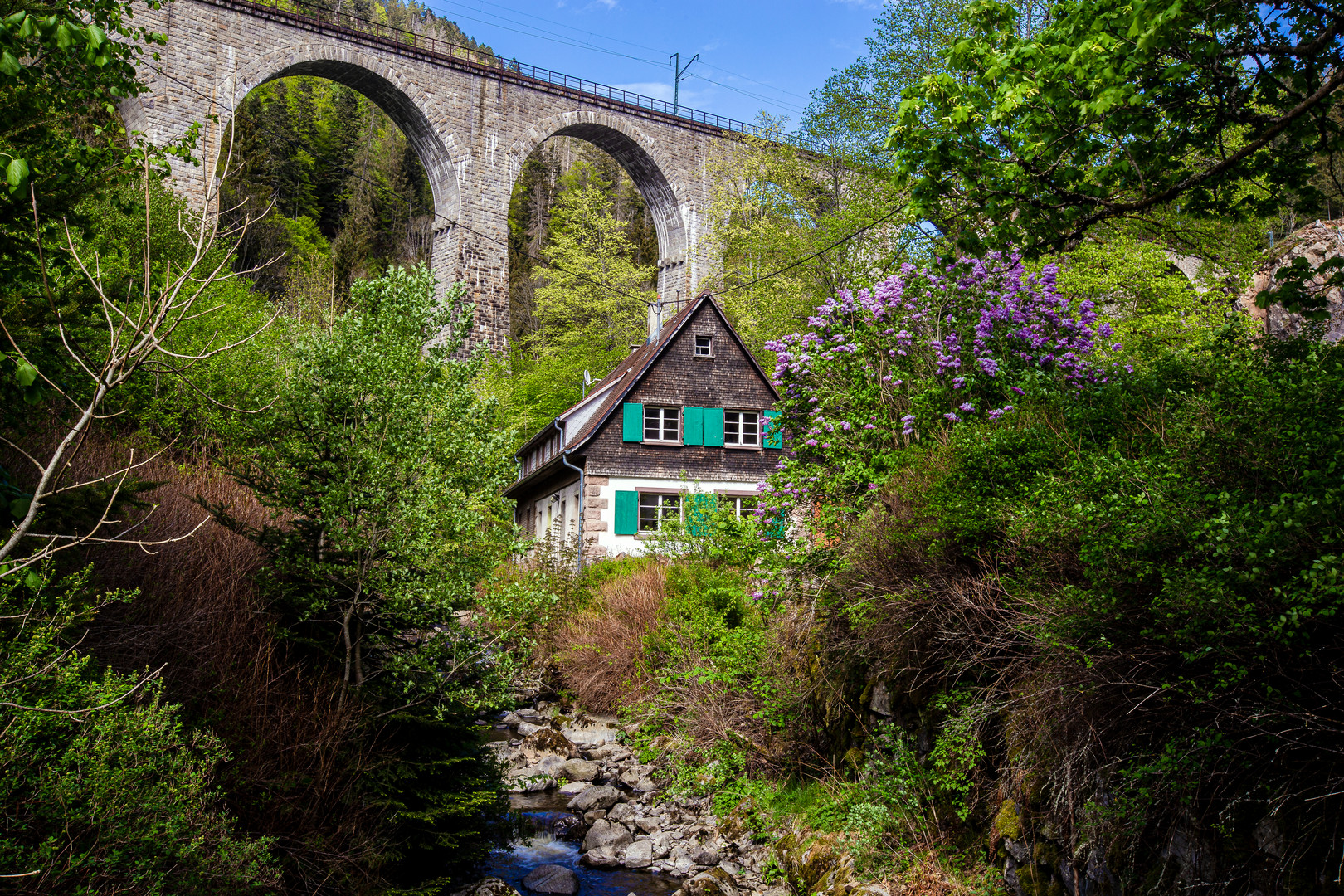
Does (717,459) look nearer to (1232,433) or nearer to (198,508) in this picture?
(198,508)

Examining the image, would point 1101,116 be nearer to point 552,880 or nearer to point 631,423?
point 552,880

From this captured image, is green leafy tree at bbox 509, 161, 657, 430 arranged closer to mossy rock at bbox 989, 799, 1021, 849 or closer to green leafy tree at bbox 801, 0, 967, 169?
green leafy tree at bbox 801, 0, 967, 169

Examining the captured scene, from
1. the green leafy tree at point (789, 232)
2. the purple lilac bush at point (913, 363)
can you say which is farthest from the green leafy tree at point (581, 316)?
the purple lilac bush at point (913, 363)

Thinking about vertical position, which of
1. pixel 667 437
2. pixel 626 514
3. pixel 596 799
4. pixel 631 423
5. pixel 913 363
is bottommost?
pixel 596 799

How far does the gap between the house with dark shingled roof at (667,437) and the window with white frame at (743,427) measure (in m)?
0.02

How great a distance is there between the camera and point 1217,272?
666 inches

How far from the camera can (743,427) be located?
80.6 feet

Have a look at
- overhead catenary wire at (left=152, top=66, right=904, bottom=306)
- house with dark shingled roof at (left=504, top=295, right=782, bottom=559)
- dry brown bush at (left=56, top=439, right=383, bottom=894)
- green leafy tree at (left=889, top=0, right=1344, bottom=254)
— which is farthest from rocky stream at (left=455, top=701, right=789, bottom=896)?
house with dark shingled roof at (left=504, top=295, right=782, bottom=559)

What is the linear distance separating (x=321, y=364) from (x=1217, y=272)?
16130mm

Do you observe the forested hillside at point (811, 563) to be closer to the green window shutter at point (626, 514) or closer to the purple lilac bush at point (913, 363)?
the purple lilac bush at point (913, 363)

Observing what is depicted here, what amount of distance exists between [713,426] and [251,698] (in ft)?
57.5

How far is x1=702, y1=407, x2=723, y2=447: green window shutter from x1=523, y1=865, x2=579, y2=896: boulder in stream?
597 inches

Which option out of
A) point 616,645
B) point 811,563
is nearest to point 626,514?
point 616,645

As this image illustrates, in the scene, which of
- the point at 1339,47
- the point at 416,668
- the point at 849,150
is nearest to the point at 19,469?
the point at 416,668
